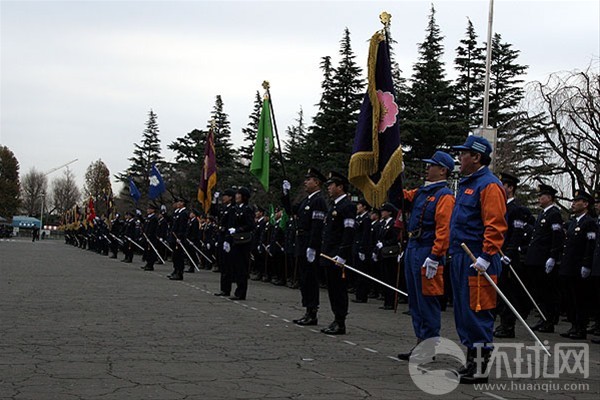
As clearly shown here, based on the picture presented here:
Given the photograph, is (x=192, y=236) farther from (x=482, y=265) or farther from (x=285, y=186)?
(x=482, y=265)

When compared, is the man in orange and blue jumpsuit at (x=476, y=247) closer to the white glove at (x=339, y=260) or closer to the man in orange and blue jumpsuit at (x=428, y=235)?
the man in orange and blue jumpsuit at (x=428, y=235)

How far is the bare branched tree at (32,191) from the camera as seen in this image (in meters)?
144

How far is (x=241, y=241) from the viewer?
623 inches

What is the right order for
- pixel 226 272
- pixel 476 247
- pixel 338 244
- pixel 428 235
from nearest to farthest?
pixel 476 247, pixel 428 235, pixel 338 244, pixel 226 272

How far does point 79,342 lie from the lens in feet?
30.3

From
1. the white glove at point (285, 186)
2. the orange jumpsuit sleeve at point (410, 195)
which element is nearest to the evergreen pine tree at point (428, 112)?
the white glove at point (285, 186)

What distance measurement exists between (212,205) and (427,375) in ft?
60.1

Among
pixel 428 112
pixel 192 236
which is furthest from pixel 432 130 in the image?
pixel 192 236

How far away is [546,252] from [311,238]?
3.77m

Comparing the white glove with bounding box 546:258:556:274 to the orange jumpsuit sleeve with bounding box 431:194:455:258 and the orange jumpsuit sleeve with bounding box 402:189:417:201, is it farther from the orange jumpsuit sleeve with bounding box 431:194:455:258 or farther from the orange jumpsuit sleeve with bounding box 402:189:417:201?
the orange jumpsuit sleeve with bounding box 431:194:455:258

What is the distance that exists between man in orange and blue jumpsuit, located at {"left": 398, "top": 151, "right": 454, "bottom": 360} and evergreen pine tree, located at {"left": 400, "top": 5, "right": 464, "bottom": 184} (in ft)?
102

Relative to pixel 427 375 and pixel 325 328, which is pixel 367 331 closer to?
pixel 325 328

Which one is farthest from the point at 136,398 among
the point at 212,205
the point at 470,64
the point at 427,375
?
the point at 470,64

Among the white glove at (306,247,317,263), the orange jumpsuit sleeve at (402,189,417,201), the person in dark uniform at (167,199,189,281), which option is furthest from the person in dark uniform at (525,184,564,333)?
the person in dark uniform at (167,199,189,281)
